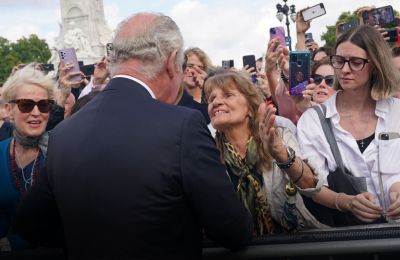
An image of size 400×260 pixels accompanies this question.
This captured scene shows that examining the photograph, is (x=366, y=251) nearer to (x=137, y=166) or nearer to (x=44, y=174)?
(x=137, y=166)

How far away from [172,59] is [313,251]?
3.31 ft

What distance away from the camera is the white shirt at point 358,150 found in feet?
9.31

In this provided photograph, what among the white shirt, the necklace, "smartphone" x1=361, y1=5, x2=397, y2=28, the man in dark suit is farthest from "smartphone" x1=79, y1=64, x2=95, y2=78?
the man in dark suit

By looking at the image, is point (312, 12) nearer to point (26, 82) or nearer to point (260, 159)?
point (260, 159)

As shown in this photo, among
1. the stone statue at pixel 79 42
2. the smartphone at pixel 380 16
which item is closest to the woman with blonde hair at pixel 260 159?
the smartphone at pixel 380 16

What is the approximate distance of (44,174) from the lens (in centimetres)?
235

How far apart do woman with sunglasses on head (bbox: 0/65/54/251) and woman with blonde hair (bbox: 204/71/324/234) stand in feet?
3.37

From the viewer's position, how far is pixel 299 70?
3.38 m

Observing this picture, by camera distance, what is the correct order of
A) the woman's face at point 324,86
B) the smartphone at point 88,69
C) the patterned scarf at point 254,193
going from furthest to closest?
1. the smartphone at point 88,69
2. the woman's face at point 324,86
3. the patterned scarf at point 254,193

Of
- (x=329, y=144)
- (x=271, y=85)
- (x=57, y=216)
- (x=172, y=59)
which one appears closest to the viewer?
(x=172, y=59)

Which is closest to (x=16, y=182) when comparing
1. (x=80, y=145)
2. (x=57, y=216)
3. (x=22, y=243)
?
(x=22, y=243)

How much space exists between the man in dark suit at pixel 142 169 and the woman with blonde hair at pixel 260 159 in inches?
21.3

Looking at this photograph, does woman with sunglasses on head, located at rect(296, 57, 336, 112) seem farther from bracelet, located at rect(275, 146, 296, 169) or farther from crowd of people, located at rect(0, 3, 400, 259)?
bracelet, located at rect(275, 146, 296, 169)

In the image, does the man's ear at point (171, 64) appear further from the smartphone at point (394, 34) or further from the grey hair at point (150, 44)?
the smartphone at point (394, 34)
